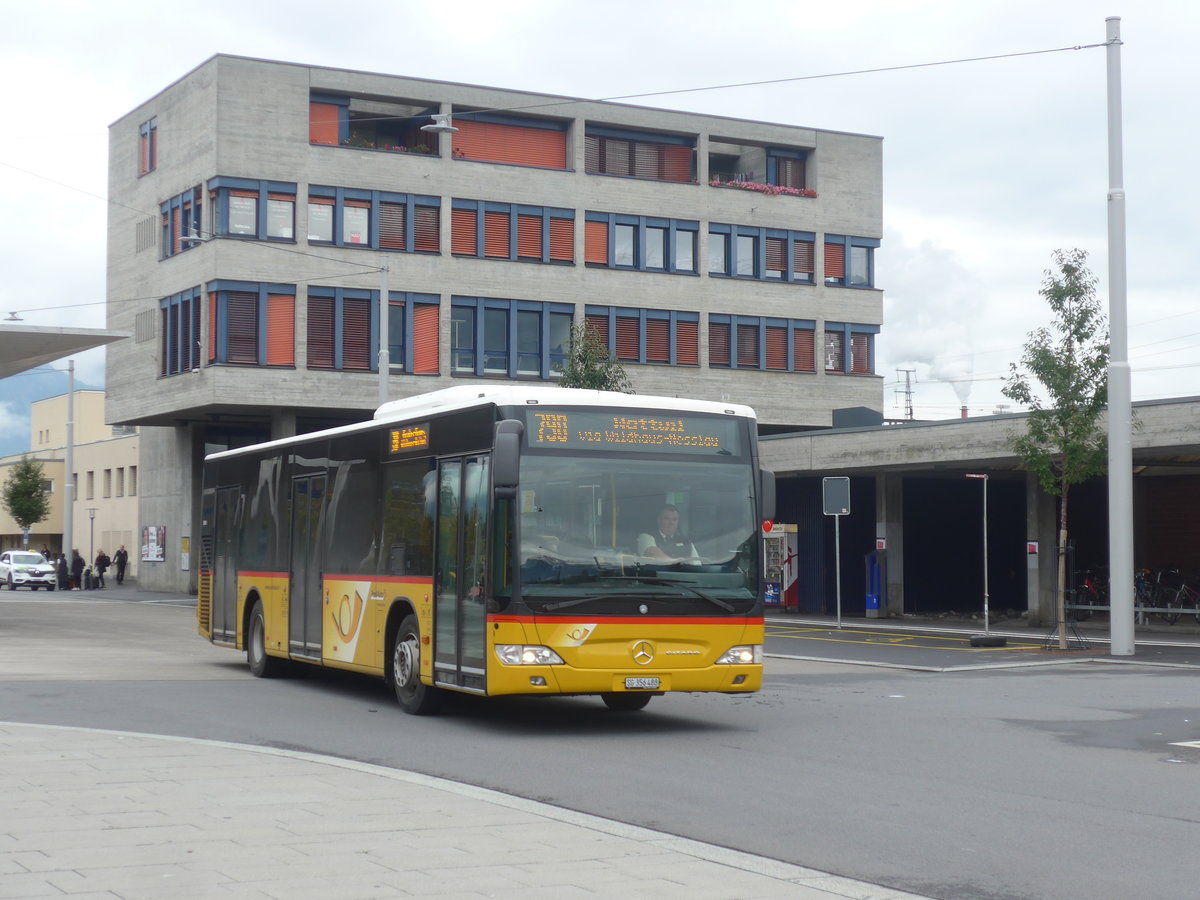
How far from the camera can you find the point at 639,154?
186 ft

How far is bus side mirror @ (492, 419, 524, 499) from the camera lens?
13305 millimetres

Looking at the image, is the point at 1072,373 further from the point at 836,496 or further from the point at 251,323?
the point at 251,323

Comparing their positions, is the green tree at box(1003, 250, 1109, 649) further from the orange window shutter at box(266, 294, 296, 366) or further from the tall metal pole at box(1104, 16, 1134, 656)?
the orange window shutter at box(266, 294, 296, 366)

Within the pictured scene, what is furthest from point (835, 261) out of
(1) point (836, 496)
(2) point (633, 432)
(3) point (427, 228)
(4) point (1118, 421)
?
(2) point (633, 432)

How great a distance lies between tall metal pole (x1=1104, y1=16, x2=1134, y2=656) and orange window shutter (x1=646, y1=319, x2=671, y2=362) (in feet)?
99.5

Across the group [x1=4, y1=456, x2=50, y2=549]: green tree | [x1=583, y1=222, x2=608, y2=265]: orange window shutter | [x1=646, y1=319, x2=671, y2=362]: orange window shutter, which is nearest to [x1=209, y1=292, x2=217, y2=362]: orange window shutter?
[x1=583, y1=222, x2=608, y2=265]: orange window shutter

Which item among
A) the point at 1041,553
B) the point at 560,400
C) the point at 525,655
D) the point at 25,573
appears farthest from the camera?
the point at 25,573

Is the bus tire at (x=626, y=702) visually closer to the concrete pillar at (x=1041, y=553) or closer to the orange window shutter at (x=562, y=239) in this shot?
the concrete pillar at (x=1041, y=553)

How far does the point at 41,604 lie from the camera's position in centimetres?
4775

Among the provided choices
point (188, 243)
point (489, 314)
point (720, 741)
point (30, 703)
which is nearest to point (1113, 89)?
point (720, 741)

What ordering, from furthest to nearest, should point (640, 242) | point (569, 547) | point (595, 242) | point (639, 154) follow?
point (639, 154), point (640, 242), point (595, 242), point (569, 547)

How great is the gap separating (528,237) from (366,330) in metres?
6.55

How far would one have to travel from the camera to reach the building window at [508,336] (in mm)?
52531

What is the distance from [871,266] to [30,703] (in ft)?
158
